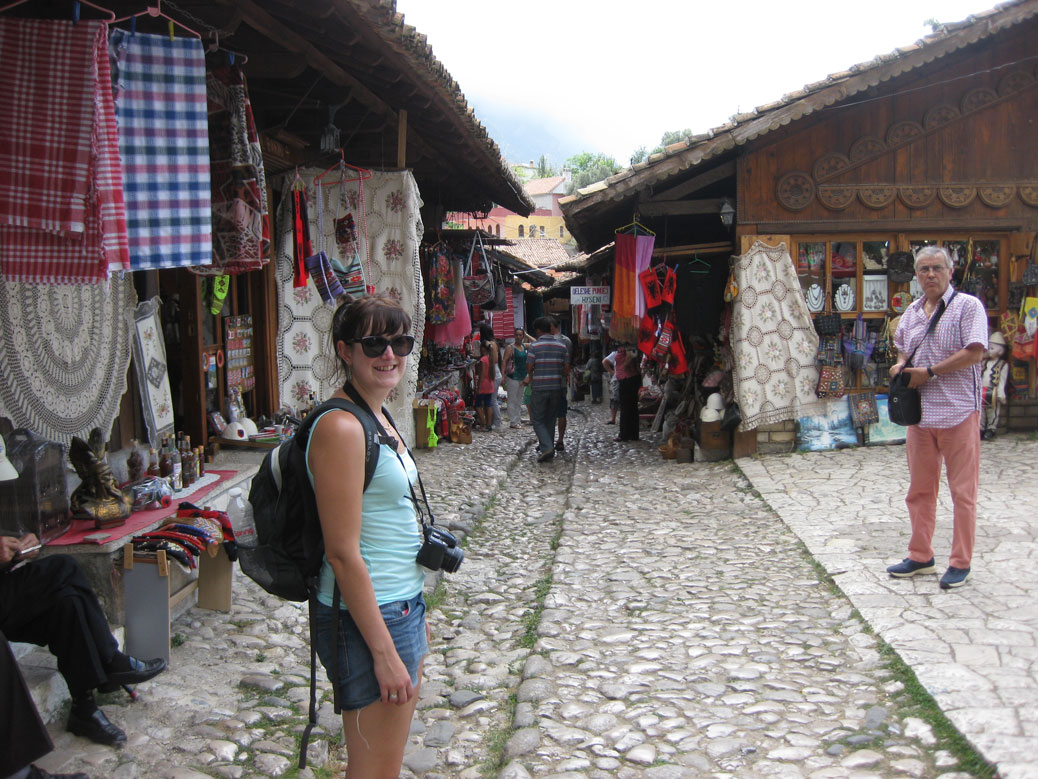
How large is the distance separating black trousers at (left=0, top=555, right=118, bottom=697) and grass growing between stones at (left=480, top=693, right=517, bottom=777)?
1620mm

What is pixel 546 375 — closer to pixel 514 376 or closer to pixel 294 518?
pixel 514 376

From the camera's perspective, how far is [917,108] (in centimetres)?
988

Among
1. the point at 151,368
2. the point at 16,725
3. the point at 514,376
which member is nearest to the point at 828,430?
the point at 514,376

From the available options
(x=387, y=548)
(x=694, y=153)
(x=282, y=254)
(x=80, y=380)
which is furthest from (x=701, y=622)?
(x=694, y=153)

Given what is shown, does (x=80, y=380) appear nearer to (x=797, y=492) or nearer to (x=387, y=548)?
(x=387, y=548)

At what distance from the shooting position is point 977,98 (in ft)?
32.3

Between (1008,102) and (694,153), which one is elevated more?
(1008,102)

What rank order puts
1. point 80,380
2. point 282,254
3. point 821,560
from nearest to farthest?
point 80,380
point 821,560
point 282,254

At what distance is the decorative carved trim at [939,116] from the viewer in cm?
984

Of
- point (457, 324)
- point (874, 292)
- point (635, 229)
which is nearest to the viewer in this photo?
point (874, 292)

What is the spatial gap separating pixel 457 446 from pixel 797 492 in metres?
5.36

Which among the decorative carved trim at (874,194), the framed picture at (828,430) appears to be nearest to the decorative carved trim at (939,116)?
the decorative carved trim at (874,194)

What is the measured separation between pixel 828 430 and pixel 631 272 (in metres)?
3.01

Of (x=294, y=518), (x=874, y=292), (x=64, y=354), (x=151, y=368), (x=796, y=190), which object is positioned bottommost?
(x=294, y=518)
